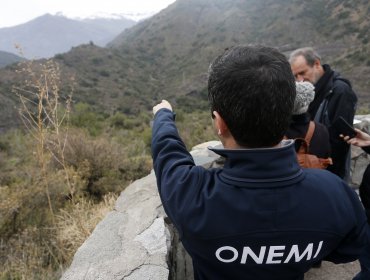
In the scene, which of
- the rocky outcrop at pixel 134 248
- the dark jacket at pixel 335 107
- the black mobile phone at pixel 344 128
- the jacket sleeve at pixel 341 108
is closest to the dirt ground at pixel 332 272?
the dark jacket at pixel 335 107

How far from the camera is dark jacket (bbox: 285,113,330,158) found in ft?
7.48

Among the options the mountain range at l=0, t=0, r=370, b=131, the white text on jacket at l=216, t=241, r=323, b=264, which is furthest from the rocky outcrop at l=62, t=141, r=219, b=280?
the mountain range at l=0, t=0, r=370, b=131

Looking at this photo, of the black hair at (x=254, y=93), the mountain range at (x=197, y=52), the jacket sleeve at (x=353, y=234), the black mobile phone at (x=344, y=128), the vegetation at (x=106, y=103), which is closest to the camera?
the black hair at (x=254, y=93)

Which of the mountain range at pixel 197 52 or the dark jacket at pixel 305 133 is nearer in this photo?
the dark jacket at pixel 305 133

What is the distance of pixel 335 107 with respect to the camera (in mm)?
2787

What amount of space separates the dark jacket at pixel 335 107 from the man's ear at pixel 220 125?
1.71 m

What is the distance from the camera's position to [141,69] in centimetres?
4831

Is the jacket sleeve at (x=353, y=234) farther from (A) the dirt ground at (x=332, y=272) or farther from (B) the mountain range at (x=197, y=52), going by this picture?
(B) the mountain range at (x=197, y=52)

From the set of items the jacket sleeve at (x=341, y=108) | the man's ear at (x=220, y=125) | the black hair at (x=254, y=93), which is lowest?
the jacket sleeve at (x=341, y=108)

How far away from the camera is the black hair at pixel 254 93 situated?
1064mm

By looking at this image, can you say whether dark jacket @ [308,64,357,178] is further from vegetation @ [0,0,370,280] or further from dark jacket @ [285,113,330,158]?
vegetation @ [0,0,370,280]

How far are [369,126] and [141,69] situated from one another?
4506cm

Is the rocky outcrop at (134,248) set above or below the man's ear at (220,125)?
below

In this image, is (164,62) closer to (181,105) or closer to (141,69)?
(141,69)
